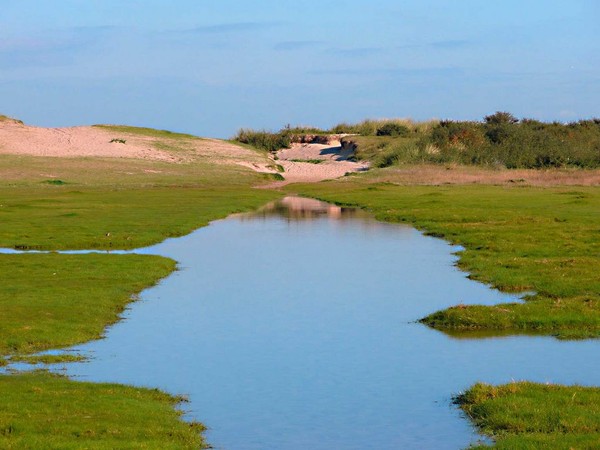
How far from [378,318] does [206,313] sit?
11.7 feet

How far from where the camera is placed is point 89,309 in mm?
20312

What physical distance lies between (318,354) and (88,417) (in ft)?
18.1

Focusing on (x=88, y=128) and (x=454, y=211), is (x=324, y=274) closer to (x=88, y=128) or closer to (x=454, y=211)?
(x=454, y=211)

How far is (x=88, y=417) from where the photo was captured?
40.3 ft

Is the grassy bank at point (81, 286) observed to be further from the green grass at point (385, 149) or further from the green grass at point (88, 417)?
the green grass at point (385, 149)

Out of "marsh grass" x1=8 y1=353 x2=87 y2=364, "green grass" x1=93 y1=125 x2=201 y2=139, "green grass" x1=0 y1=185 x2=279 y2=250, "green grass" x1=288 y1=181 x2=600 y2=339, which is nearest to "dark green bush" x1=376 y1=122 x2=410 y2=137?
"green grass" x1=93 y1=125 x2=201 y2=139

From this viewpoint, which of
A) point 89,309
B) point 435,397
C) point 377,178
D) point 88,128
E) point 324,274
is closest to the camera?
point 435,397

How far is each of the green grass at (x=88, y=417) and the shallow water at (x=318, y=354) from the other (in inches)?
20.0

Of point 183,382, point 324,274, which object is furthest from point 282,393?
point 324,274

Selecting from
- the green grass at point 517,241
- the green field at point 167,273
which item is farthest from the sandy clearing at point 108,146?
the green grass at point 517,241

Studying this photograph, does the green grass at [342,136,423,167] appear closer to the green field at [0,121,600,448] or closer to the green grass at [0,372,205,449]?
the green field at [0,121,600,448]

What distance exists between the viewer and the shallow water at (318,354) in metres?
12.9

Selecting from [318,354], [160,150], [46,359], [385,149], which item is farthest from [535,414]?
[160,150]

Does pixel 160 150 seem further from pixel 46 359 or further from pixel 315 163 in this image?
pixel 46 359
